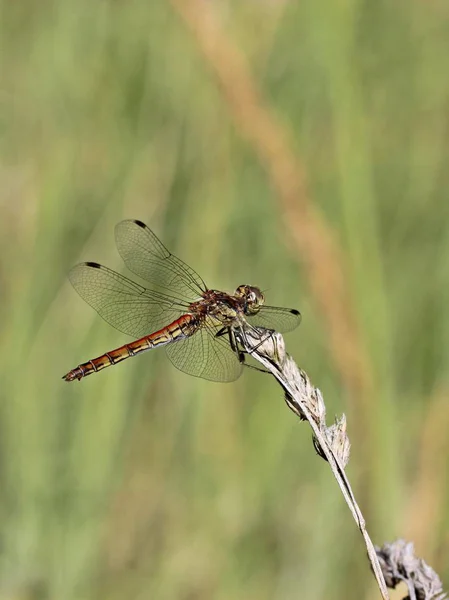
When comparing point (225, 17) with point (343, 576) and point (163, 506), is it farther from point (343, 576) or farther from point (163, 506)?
point (343, 576)

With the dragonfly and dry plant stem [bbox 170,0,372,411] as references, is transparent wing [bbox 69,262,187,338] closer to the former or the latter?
the dragonfly

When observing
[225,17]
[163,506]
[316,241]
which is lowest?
[163,506]

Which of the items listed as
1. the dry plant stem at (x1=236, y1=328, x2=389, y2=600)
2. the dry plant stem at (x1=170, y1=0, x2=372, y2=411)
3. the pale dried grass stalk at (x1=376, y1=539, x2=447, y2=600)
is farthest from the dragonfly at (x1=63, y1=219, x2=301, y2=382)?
the pale dried grass stalk at (x1=376, y1=539, x2=447, y2=600)

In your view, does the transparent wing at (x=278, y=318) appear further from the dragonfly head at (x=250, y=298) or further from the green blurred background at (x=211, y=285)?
the green blurred background at (x=211, y=285)

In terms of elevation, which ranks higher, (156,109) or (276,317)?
(156,109)

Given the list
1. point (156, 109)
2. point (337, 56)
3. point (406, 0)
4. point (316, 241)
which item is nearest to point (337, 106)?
point (337, 56)

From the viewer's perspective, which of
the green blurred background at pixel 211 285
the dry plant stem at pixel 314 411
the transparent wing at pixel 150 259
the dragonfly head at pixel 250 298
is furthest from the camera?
the transparent wing at pixel 150 259

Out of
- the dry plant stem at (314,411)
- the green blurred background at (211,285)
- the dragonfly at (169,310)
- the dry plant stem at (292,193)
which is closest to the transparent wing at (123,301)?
the dragonfly at (169,310)
